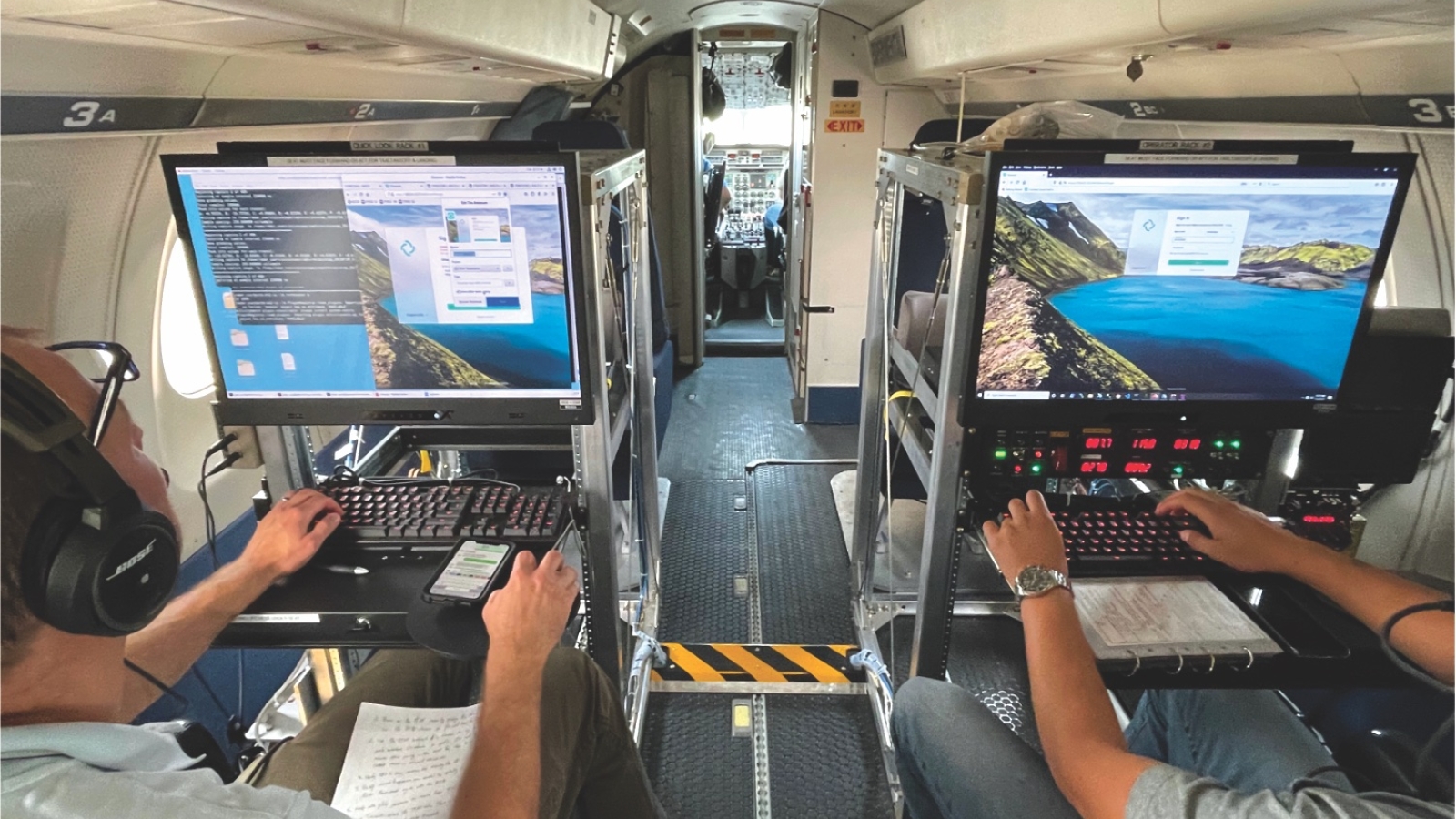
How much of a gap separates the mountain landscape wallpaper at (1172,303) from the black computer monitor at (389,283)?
102 centimetres

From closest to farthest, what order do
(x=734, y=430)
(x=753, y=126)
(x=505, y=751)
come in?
(x=505, y=751) → (x=734, y=430) → (x=753, y=126)

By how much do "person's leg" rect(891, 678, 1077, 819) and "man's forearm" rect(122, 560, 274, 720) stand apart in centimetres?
155

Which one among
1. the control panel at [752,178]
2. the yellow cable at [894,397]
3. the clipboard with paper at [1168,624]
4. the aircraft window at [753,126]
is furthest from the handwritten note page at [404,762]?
the aircraft window at [753,126]

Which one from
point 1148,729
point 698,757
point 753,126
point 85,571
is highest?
point 753,126

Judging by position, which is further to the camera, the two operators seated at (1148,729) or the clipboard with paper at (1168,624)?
the clipboard with paper at (1168,624)

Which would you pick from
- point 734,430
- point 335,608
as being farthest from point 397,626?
point 734,430

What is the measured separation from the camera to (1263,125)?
8.66 feet

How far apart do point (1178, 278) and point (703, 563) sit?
264cm

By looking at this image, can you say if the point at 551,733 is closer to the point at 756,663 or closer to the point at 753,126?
the point at 756,663

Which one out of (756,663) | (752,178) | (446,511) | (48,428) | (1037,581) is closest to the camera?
(48,428)

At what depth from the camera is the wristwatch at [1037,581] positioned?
1.59 m

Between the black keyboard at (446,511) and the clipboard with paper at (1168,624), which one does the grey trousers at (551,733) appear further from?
the clipboard with paper at (1168,624)

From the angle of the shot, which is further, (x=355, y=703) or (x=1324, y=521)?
(x=1324, y=521)

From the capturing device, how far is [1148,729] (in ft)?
6.70
